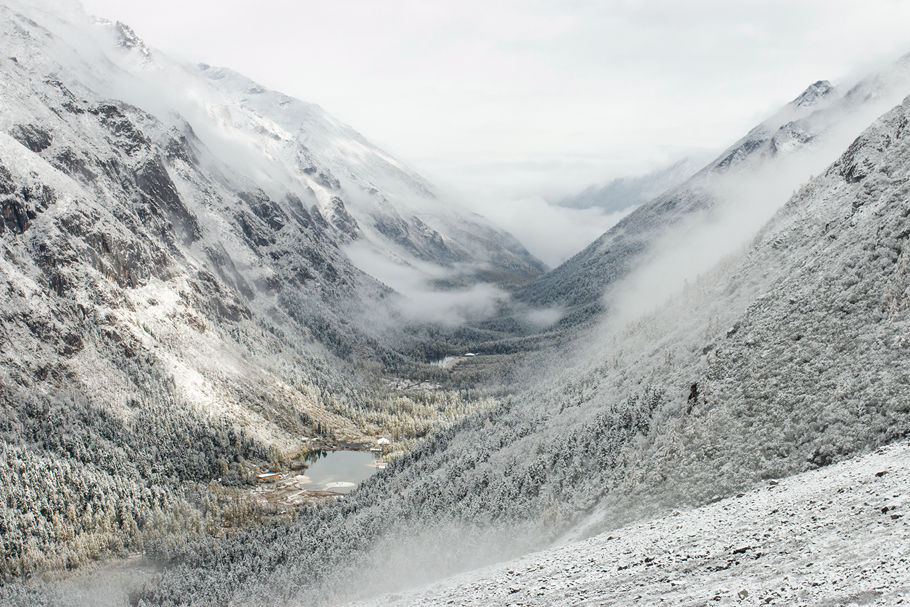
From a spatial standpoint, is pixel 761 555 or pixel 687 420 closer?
pixel 761 555

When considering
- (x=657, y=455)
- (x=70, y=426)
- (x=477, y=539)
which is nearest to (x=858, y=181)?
(x=657, y=455)

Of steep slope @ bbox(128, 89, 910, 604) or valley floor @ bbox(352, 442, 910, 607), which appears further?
steep slope @ bbox(128, 89, 910, 604)

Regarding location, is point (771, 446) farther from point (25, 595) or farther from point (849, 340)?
point (25, 595)

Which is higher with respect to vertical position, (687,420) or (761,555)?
(687,420)

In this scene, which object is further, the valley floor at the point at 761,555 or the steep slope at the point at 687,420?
the steep slope at the point at 687,420
